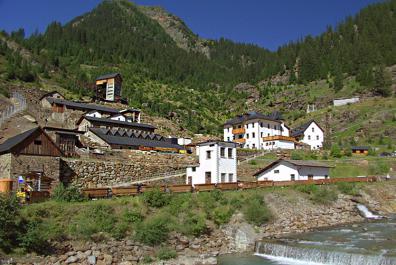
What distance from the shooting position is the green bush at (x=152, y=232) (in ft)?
94.7

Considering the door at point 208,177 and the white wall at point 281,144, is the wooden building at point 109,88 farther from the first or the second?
the door at point 208,177

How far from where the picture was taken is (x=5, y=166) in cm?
3294

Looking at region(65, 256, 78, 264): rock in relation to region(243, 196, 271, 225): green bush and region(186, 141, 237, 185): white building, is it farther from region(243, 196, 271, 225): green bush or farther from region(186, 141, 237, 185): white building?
region(186, 141, 237, 185): white building

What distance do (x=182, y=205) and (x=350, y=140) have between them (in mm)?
66525

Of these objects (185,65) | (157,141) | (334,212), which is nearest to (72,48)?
(185,65)

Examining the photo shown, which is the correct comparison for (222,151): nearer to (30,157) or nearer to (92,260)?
(30,157)

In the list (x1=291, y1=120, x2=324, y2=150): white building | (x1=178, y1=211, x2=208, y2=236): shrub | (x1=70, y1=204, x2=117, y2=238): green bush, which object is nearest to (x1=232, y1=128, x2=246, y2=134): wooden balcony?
(x1=291, y1=120, x2=324, y2=150): white building

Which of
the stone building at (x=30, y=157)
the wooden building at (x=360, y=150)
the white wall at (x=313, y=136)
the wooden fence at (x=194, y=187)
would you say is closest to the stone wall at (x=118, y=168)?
the stone building at (x=30, y=157)

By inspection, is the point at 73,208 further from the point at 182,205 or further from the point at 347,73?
the point at 347,73

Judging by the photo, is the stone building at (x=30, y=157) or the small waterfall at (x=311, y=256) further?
the stone building at (x=30, y=157)

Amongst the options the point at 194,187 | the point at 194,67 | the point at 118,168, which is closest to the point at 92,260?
the point at 194,187

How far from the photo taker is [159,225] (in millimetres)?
29625

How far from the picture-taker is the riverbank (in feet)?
87.7

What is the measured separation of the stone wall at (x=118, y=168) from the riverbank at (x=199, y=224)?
9293 millimetres
